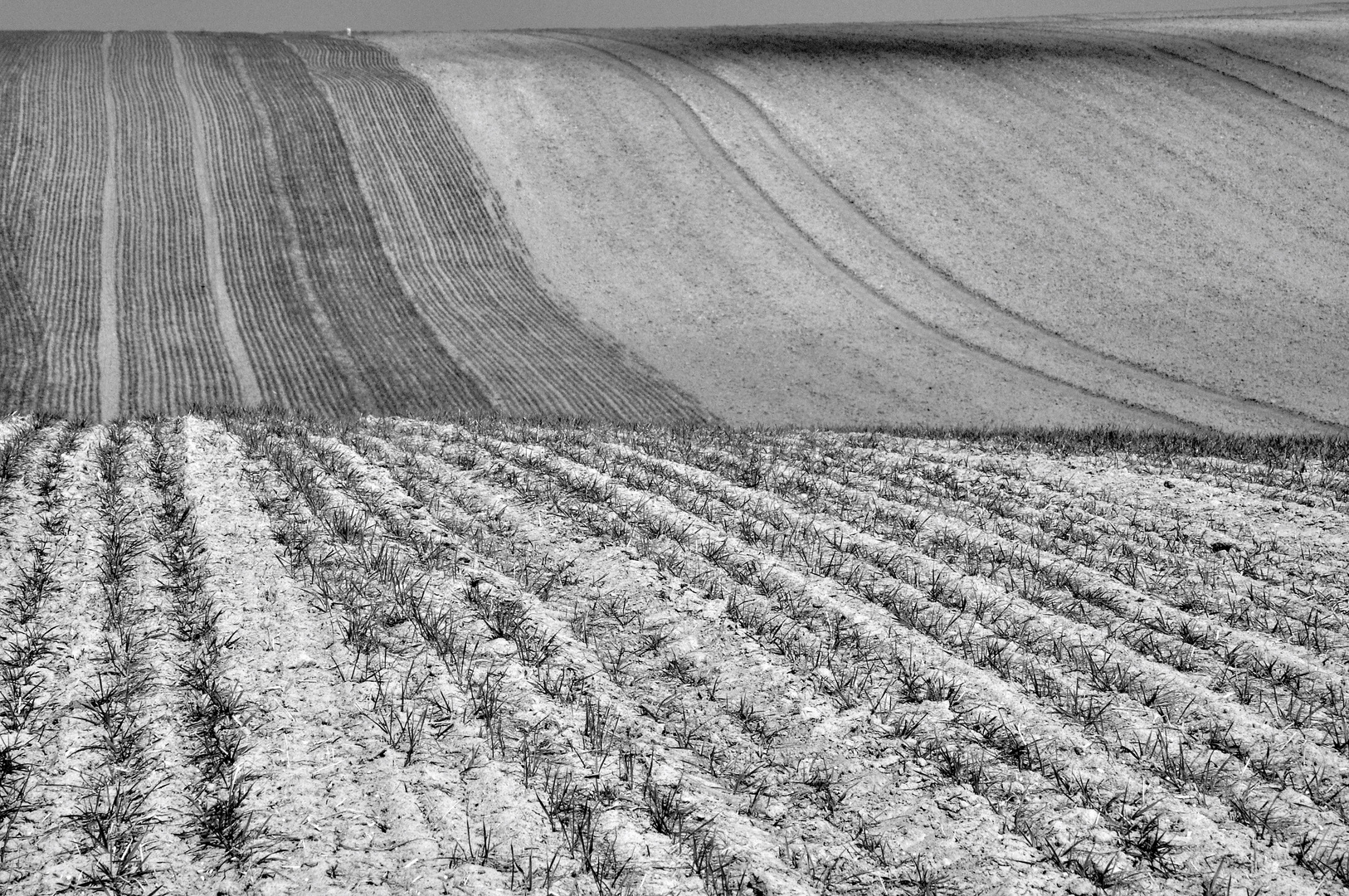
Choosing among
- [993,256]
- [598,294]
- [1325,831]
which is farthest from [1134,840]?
[993,256]

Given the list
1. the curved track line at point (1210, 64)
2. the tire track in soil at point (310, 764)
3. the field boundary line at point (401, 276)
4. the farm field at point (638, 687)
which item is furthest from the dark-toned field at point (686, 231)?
Result: the tire track in soil at point (310, 764)

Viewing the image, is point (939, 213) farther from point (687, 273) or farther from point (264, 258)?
point (264, 258)

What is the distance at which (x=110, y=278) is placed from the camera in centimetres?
3125

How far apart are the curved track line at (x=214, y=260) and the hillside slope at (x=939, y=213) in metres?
10.2

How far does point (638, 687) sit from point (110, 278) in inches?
1228

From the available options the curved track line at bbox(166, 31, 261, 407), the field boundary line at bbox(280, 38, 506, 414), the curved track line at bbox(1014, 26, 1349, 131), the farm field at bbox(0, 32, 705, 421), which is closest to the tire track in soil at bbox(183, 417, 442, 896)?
the field boundary line at bbox(280, 38, 506, 414)

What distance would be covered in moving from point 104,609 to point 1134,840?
6226 millimetres

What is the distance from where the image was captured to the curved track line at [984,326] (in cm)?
2592

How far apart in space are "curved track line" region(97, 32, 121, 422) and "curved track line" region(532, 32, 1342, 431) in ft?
71.5

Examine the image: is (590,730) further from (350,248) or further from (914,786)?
(350,248)

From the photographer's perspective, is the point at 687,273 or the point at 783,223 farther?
the point at 783,223

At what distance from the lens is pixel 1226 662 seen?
21.9 feet

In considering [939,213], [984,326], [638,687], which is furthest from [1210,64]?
[638,687]

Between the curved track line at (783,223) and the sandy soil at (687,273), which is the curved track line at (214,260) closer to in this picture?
the sandy soil at (687,273)
